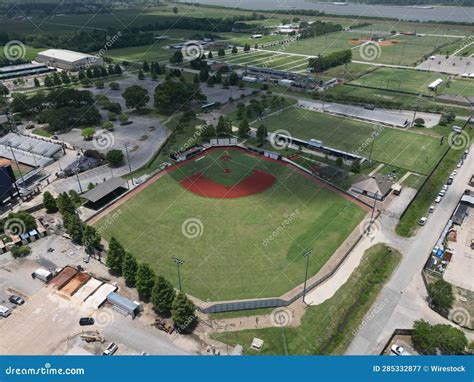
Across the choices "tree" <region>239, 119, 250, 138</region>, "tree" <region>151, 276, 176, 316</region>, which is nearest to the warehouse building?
"tree" <region>239, 119, 250, 138</region>

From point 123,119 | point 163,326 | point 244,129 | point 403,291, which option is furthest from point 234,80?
point 163,326

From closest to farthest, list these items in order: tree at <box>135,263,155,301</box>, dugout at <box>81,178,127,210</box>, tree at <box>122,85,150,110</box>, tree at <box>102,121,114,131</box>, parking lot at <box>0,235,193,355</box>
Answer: parking lot at <box>0,235,193,355</box>, tree at <box>135,263,155,301</box>, dugout at <box>81,178,127,210</box>, tree at <box>102,121,114,131</box>, tree at <box>122,85,150,110</box>

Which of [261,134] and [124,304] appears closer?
[124,304]

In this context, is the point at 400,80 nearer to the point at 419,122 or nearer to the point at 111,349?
the point at 419,122

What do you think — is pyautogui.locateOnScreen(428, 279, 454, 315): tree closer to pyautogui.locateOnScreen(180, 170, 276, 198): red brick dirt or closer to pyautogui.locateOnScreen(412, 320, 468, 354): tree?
pyautogui.locateOnScreen(412, 320, 468, 354): tree

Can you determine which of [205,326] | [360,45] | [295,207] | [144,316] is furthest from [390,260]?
[360,45]

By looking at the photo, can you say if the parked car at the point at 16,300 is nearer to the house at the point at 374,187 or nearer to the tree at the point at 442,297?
the tree at the point at 442,297
